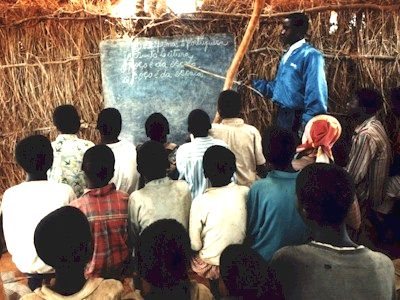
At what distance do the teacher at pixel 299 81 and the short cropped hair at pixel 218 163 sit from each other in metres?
1.98

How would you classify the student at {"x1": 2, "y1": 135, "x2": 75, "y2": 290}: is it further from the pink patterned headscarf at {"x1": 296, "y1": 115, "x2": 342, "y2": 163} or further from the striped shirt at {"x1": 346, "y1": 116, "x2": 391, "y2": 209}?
the striped shirt at {"x1": 346, "y1": 116, "x2": 391, "y2": 209}

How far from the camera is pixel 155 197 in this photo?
3258 mm

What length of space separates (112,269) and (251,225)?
3.43 feet

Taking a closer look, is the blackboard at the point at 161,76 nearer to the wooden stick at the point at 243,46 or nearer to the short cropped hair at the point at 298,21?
the wooden stick at the point at 243,46

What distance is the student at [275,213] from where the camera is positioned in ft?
9.77

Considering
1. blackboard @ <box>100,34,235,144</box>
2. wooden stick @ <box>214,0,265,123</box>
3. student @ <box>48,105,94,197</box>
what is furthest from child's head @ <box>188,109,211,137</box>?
blackboard @ <box>100,34,235,144</box>

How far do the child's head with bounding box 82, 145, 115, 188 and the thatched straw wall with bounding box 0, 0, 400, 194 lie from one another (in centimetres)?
290

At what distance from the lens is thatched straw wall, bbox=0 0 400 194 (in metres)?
5.51

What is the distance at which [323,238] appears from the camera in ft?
7.08

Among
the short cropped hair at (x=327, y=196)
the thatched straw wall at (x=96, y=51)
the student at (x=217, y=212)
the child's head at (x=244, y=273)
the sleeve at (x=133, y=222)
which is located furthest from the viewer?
the thatched straw wall at (x=96, y=51)

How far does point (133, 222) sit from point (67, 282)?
123 centimetres

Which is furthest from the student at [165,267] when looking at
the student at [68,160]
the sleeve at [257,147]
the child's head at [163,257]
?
the sleeve at [257,147]

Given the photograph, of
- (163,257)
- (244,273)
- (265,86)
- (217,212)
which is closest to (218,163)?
(217,212)

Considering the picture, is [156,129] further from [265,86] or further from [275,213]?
[265,86]
